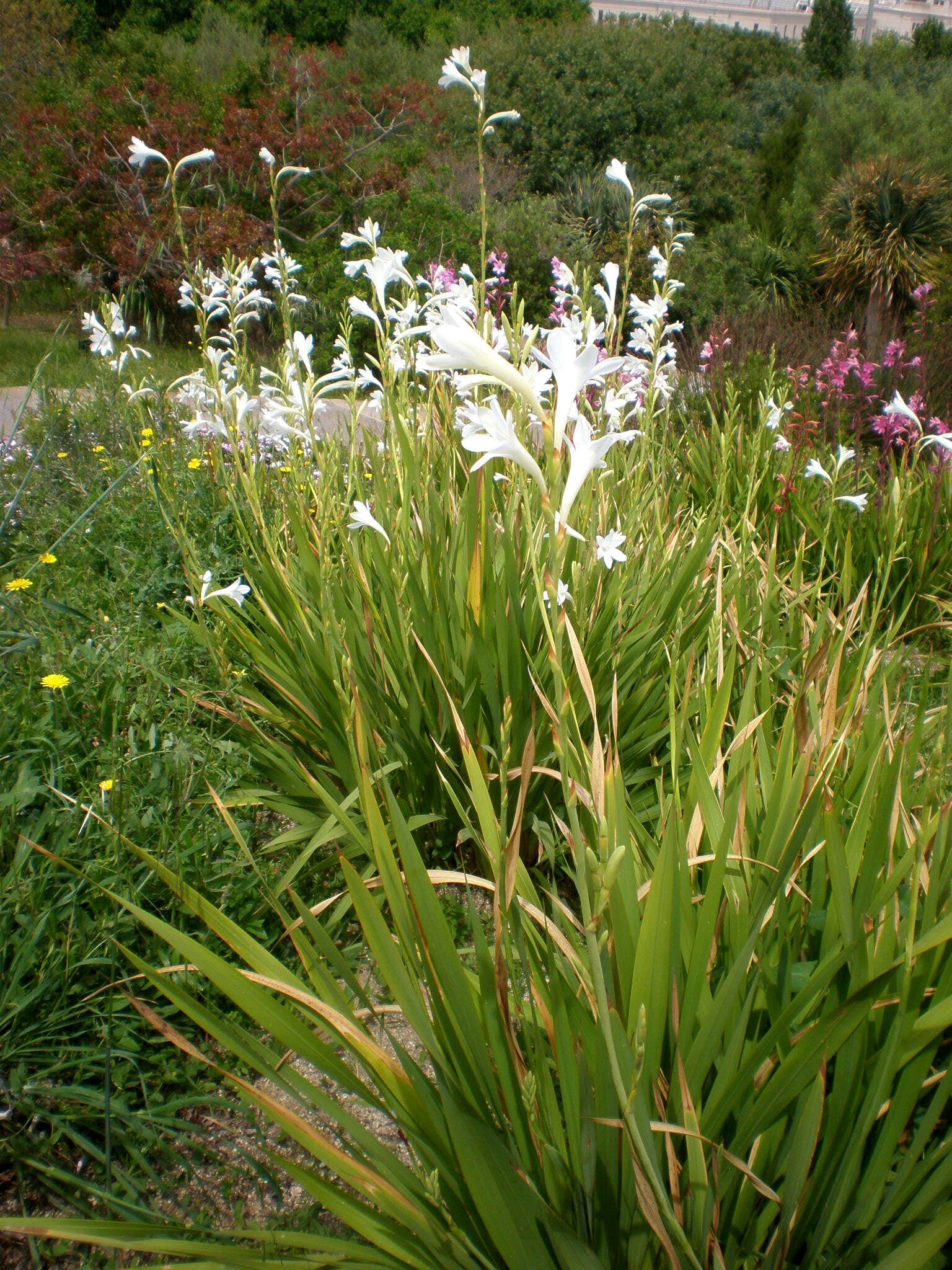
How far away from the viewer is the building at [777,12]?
37156 mm

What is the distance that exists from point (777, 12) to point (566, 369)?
50.7 metres

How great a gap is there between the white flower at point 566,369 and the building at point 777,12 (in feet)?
147

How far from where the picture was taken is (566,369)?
0.85m

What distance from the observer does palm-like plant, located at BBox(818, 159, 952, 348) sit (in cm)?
1252

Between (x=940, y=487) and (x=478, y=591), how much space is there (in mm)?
2928

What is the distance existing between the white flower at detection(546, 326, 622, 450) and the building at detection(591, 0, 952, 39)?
44.8m

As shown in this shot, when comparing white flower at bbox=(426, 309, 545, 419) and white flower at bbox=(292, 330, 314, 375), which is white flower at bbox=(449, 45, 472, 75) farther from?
→ white flower at bbox=(426, 309, 545, 419)

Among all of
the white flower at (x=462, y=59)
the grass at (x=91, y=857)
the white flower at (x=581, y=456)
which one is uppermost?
the white flower at (x=462, y=59)

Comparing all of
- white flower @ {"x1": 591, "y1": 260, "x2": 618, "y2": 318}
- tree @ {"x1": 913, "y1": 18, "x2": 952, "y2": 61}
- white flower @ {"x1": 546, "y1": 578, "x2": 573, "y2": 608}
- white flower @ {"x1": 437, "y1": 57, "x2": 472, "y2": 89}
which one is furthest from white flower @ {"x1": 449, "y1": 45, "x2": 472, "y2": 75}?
tree @ {"x1": 913, "y1": 18, "x2": 952, "y2": 61}

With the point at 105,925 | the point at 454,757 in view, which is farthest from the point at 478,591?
the point at 105,925

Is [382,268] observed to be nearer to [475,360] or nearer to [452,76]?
[452,76]

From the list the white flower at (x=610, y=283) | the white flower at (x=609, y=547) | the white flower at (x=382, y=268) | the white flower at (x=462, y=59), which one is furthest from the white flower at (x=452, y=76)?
the white flower at (x=609, y=547)

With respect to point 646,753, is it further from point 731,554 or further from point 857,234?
point 857,234

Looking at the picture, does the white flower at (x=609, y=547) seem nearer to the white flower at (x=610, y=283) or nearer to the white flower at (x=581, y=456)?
the white flower at (x=610, y=283)
